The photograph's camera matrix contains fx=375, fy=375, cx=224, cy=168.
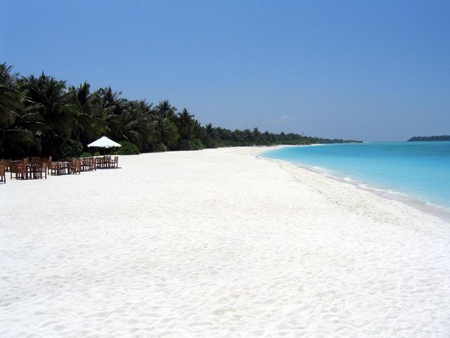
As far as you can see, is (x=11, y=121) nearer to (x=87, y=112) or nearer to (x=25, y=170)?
(x=25, y=170)

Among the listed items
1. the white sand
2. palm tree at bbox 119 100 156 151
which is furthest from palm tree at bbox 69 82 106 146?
the white sand

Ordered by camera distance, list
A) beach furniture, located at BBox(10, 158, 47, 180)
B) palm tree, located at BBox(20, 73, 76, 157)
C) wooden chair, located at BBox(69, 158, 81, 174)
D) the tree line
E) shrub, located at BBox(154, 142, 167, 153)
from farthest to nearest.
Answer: shrub, located at BBox(154, 142, 167, 153) < palm tree, located at BBox(20, 73, 76, 157) < the tree line < wooden chair, located at BBox(69, 158, 81, 174) < beach furniture, located at BBox(10, 158, 47, 180)

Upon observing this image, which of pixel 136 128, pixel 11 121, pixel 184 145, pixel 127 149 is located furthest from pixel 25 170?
pixel 184 145

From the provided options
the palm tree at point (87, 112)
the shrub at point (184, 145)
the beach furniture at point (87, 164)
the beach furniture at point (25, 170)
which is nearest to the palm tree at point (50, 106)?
the palm tree at point (87, 112)

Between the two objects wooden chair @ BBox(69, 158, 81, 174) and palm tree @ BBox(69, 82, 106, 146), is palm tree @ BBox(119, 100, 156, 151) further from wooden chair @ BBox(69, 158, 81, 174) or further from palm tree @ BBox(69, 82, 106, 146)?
wooden chair @ BBox(69, 158, 81, 174)

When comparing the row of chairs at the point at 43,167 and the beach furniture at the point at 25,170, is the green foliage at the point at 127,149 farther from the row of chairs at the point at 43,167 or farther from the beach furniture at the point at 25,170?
A: the beach furniture at the point at 25,170

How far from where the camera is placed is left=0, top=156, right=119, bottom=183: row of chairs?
16.8m

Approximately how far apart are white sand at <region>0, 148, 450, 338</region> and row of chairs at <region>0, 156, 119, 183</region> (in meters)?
7.27

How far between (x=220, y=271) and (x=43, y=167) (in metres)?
17.7

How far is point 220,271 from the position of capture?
5.40 meters

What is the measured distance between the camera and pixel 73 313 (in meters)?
4.06

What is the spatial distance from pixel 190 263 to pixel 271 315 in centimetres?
198

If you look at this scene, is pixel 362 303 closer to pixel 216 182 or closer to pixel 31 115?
pixel 216 182

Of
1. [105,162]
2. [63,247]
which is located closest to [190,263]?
[63,247]
